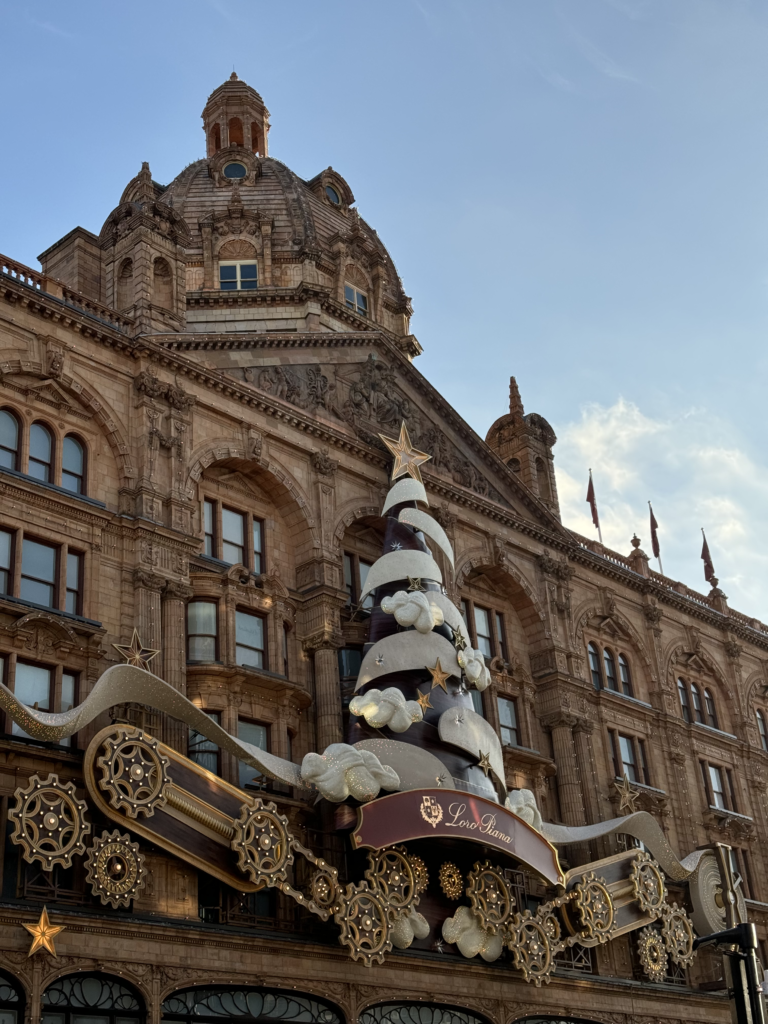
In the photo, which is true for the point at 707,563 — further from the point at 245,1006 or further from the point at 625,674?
the point at 245,1006

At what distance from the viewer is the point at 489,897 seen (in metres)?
36.9

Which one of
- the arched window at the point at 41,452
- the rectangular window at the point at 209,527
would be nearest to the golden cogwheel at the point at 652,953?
the rectangular window at the point at 209,527

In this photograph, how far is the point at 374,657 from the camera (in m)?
37.8

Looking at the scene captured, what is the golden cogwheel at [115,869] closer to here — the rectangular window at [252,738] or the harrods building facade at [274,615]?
the harrods building facade at [274,615]

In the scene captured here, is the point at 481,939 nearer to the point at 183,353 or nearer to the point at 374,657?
the point at 374,657

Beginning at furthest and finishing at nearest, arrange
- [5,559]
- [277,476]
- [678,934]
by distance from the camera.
→ [678,934]
[277,476]
[5,559]

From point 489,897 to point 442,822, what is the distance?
3953mm

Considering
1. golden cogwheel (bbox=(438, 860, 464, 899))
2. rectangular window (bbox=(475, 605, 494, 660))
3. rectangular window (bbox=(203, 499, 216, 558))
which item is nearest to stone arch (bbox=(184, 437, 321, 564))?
rectangular window (bbox=(203, 499, 216, 558))

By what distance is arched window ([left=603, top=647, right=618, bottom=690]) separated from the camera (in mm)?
52984

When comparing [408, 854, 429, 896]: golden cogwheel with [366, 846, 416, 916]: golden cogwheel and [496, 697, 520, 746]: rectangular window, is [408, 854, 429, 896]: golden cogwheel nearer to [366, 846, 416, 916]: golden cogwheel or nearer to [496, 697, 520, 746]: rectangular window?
[366, 846, 416, 916]: golden cogwheel

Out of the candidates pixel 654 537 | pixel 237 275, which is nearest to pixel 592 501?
pixel 654 537

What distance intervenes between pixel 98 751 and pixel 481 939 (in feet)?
43.0

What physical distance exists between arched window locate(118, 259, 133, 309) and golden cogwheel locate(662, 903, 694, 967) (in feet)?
89.7

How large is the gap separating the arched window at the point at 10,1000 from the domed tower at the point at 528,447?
32719mm
